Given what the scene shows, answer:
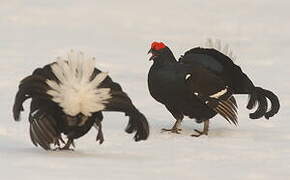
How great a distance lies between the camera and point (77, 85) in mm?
5609

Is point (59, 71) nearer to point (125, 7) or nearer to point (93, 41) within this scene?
point (93, 41)

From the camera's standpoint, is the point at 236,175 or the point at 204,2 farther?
the point at 204,2

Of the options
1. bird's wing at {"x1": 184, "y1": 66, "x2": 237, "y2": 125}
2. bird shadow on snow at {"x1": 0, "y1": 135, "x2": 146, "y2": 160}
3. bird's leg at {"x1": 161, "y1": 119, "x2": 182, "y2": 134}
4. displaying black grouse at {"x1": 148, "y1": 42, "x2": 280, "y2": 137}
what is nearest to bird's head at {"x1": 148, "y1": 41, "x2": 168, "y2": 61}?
displaying black grouse at {"x1": 148, "y1": 42, "x2": 280, "y2": 137}

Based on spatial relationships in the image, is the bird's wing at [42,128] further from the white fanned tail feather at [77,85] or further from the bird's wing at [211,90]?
the bird's wing at [211,90]

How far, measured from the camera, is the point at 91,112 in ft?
19.0

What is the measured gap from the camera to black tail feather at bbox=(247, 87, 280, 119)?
320 inches

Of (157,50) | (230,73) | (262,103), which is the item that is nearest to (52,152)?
(157,50)

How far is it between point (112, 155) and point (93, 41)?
8007 millimetres

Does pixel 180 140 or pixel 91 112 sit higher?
pixel 91 112

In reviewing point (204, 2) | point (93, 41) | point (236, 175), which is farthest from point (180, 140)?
point (204, 2)

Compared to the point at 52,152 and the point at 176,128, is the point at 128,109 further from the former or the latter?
the point at 176,128

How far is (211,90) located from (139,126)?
6.04 feet

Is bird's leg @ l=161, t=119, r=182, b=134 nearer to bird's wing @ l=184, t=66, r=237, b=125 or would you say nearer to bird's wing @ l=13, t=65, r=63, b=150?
bird's wing @ l=184, t=66, r=237, b=125

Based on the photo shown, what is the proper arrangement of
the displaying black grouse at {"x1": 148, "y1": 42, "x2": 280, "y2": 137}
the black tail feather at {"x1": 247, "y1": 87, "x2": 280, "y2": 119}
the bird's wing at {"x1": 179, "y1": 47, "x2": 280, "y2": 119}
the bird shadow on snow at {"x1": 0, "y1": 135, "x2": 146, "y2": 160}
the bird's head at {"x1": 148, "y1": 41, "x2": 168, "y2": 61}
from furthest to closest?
the black tail feather at {"x1": 247, "y1": 87, "x2": 280, "y2": 119}, the bird's wing at {"x1": 179, "y1": 47, "x2": 280, "y2": 119}, the bird's head at {"x1": 148, "y1": 41, "x2": 168, "y2": 61}, the displaying black grouse at {"x1": 148, "y1": 42, "x2": 280, "y2": 137}, the bird shadow on snow at {"x1": 0, "y1": 135, "x2": 146, "y2": 160}
